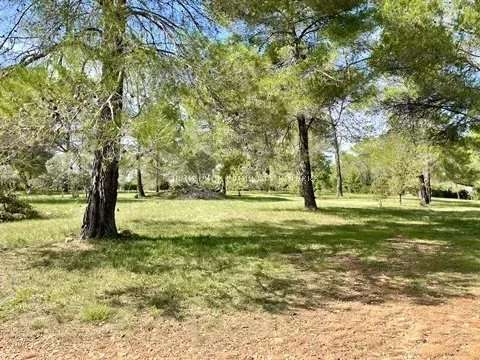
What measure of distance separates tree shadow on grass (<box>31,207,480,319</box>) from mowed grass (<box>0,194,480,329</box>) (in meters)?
0.02

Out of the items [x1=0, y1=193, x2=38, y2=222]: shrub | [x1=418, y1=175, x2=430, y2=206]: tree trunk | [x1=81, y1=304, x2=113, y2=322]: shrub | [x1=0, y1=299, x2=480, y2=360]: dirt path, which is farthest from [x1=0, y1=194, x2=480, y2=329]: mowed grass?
[x1=418, y1=175, x2=430, y2=206]: tree trunk

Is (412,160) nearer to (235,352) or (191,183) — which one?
(191,183)

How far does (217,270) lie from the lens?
7.01 m

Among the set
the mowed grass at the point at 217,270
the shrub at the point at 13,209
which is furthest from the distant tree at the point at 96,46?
the shrub at the point at 13,209

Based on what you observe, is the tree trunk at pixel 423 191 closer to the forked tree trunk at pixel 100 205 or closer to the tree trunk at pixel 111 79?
the forked tree trunk at pixel 100 205

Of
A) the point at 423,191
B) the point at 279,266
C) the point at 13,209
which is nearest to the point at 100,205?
the point at 279,266

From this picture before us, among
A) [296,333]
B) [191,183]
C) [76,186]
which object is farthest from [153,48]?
Result: [191,183]

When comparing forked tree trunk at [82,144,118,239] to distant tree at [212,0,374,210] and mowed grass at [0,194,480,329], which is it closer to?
mowed grass at [0,194,480,329]

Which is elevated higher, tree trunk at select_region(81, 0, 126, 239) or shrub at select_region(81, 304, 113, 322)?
tree trunk at select_region(81, 0, 126, 239)

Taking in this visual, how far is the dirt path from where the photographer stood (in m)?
3.97

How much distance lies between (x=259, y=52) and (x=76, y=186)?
7.82 m

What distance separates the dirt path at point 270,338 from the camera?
397 cm

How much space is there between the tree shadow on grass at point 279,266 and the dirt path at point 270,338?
1.44 feet

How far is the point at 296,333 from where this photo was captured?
4.45 m
